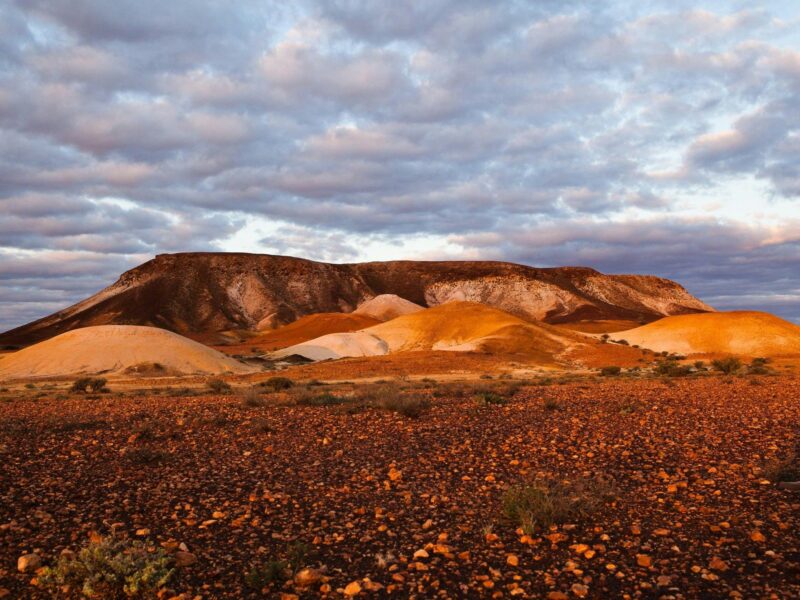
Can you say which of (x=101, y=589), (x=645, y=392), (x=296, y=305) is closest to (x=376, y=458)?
(x=101, y=589)

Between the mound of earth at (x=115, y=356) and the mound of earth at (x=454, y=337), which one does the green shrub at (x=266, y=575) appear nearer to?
the mound of earth at (x=115, y=356)

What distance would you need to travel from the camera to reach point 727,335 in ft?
197

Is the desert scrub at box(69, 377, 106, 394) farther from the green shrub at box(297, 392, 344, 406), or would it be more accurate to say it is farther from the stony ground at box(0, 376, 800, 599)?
the stony ground at box(0, 376, 800, 599)

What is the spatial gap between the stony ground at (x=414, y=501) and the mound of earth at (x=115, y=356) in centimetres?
3456

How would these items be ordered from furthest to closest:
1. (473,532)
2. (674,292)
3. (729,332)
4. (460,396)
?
(674,292), (729,332), (460,396), (473,532)

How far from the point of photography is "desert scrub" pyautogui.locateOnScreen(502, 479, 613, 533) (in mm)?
6305

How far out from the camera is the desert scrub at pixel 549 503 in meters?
6.30

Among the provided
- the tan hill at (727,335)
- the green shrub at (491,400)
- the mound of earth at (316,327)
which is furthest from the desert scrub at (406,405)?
the mound of earth at (316,327)

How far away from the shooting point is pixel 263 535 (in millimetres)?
6270

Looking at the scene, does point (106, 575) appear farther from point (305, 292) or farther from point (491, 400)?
point (305, 292)

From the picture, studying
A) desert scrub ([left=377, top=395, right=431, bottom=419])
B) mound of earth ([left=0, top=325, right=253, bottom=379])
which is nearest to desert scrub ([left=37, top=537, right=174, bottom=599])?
desert scrub ([left=377, top=395, right=431, bottom=419])

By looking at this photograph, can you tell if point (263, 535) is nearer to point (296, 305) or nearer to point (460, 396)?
point (460, 396)

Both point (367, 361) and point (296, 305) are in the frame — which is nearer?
point (367, 361)

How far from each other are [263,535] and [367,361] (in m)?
40.0
